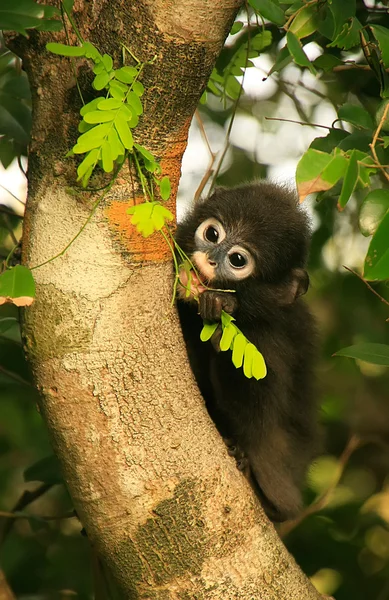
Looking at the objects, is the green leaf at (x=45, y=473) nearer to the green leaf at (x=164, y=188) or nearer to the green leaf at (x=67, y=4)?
the green leaf at (x=164, y=188)

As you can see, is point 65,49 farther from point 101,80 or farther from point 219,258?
point 219,258

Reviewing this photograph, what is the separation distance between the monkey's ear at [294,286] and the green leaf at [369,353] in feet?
2.67

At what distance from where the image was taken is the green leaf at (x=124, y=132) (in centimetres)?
172

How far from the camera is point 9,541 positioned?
11.1 ft

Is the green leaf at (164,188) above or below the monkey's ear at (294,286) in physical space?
above

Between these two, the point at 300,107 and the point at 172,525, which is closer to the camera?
the point at 172,525

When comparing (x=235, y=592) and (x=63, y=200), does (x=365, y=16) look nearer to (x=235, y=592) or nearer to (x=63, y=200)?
(x=63, y=200)

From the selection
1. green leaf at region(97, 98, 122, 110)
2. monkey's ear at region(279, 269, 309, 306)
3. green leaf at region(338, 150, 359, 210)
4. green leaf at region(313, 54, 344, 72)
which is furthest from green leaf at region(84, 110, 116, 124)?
monkey's ear at region(279, 269, 309, 306)

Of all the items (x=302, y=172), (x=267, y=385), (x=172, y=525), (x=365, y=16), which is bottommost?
(x=172, y=525)

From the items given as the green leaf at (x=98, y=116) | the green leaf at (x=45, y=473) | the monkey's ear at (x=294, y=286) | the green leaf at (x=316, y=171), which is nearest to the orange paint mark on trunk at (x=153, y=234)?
the green leaf at (x=98, y=116)

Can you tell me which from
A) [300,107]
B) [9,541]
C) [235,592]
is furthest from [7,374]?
[300,107]

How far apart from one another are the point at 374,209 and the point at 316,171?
0.34m

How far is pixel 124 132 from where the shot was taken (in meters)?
1.73

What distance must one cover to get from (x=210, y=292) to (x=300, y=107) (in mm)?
1862
